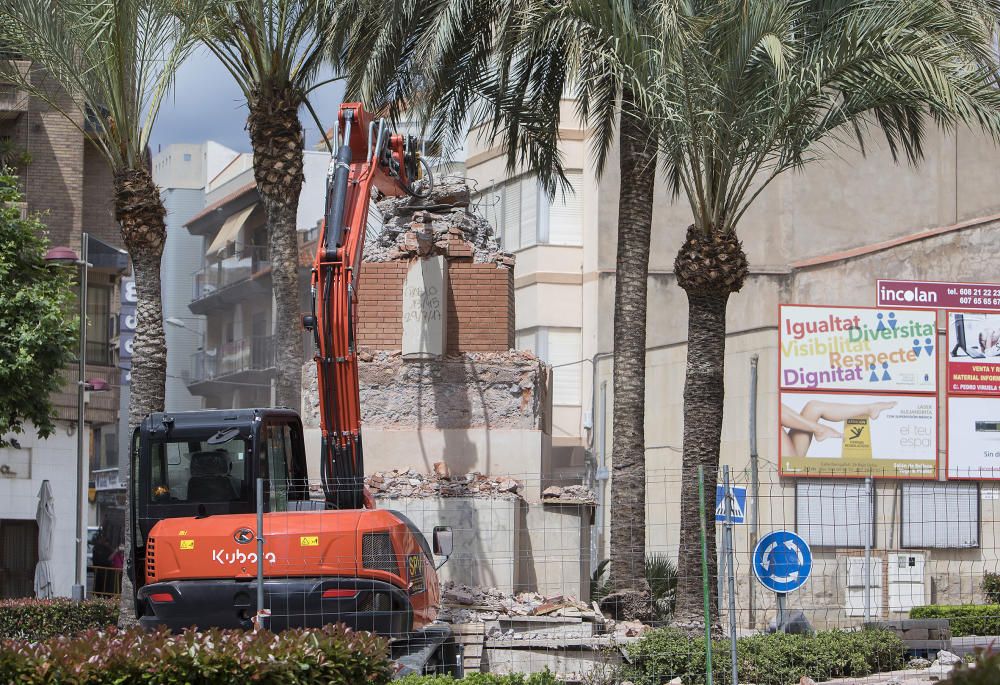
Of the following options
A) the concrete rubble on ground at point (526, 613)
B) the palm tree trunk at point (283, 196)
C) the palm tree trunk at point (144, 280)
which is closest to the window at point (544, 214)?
the palm tree trunk at point (283, 196)

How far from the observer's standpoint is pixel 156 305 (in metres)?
15.6

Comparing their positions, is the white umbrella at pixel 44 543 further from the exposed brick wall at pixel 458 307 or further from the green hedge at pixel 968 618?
the green hedge at pixel 968 618

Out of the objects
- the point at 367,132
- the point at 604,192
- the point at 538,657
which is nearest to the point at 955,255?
the point at 604,192

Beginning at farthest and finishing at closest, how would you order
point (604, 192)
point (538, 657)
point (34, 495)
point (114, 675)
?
point (604, 192)
point (34, 495)
point (538, 657)
point (114, 675)

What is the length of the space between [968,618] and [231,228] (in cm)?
3752

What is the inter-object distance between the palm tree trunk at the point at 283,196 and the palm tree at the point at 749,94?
4.97 meters

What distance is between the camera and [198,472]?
489 inches

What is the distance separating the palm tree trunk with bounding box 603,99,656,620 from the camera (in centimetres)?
1573

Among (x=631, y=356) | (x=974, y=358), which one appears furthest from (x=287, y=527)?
(x=974, y=358)

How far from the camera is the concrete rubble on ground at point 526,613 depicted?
12547 mm

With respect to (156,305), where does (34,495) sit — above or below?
below

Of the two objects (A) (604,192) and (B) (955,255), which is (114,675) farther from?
(A) (604,192)

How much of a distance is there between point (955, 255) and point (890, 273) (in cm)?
145

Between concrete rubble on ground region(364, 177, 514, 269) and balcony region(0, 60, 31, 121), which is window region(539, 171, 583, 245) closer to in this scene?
balcony region(0, 60, 31, 121)
